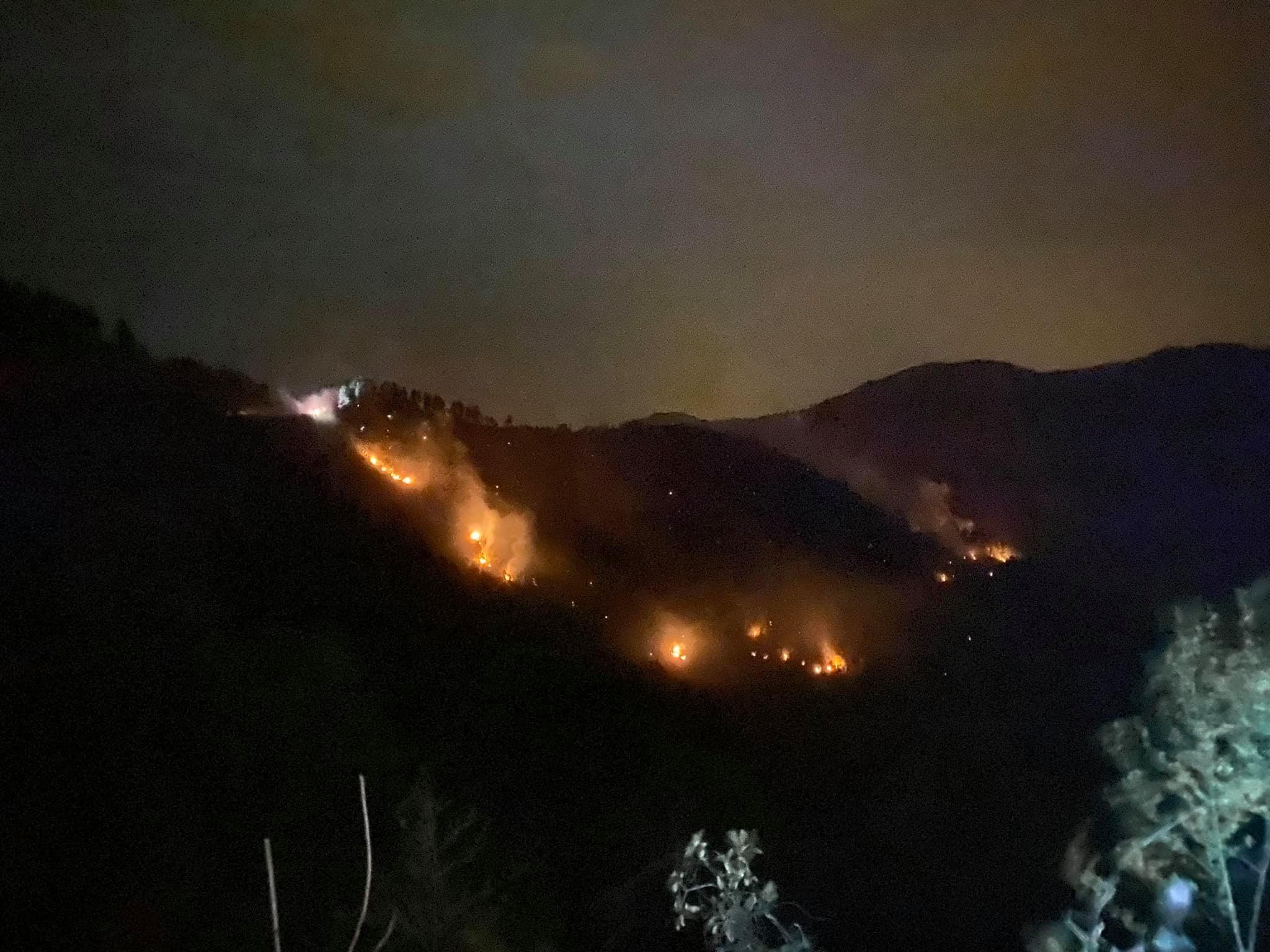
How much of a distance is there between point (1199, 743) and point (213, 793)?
773cm

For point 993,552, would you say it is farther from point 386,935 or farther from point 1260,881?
point 386,935

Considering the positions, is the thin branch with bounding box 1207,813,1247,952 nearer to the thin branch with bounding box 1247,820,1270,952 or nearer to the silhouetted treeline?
the thin branch with bounding box 1247,820,1270,952

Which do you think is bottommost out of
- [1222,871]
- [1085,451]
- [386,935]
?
[386,935]

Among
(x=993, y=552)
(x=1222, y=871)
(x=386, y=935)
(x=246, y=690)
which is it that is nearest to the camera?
(x=386, y=935)

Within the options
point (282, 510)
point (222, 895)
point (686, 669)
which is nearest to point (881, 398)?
point (686, 669)

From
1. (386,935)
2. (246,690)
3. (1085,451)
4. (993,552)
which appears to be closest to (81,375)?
(246,690)

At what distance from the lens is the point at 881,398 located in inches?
1015

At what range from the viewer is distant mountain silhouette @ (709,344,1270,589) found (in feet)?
65.8

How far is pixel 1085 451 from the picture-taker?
2427 cm

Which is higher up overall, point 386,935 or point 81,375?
point 81,375

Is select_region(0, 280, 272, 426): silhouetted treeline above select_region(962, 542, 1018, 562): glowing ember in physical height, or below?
above

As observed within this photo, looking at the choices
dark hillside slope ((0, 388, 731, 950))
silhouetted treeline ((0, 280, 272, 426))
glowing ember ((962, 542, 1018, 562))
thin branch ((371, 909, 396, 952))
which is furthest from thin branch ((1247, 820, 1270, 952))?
glowing ember ((962, 542, 1018, 562))

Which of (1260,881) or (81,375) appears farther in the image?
(81,375)

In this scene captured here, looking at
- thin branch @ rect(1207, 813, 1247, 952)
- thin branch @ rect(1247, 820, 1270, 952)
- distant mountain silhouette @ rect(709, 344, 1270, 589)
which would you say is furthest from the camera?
distant mountain silhouette @ rect(709, 344, 1270, 589)
